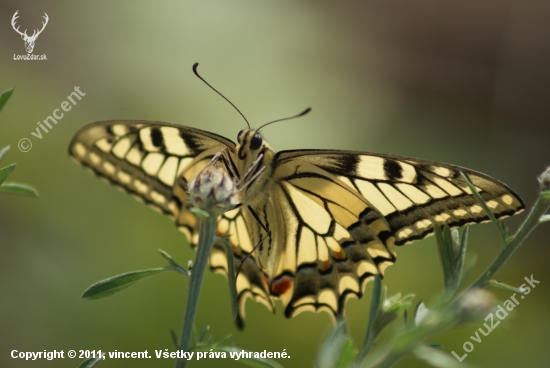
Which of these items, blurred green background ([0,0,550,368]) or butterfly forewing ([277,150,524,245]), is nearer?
butterfly forewing ([277,150,524,245])

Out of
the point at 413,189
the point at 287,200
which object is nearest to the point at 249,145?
the point at 287,200

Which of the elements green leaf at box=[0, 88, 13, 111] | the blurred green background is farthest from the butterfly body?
→ green leaf at box=[0, 88, 13, 111]

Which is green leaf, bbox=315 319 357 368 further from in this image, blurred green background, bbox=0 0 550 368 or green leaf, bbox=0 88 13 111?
blurred green background, bbox=0 0 550 368

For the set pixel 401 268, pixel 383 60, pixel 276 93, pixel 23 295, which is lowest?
pixel 401 268

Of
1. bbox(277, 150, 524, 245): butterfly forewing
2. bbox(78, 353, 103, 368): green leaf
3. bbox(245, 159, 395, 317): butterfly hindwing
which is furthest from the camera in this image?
bbox(245, 159, 395, 317): butterfly hindwing

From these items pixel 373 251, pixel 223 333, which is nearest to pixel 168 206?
pixel 373 251

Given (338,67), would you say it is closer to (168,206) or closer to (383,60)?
(383,60)
